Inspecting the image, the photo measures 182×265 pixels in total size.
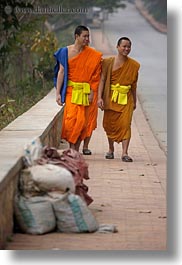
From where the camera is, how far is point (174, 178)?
7195mm

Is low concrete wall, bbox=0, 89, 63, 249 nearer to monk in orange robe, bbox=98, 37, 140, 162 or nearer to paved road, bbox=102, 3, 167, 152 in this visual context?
monk in orange robe, bbox=98, 37, 140, 162

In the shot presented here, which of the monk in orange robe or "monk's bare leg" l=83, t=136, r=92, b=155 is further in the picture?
"monk's bare leg" l=83, t=136, r=92, b=155

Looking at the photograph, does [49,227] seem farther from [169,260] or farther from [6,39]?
[6,39]

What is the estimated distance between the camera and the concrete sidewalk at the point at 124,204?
23.0 feet

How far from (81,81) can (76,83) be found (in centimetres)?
6

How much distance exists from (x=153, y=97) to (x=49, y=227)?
50.1ft

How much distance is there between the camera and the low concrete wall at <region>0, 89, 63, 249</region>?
6.75 metres

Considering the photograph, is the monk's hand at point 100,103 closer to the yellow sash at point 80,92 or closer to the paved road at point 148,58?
the yellow sash at point 80,92

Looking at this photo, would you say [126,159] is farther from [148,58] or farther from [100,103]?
[148,58]

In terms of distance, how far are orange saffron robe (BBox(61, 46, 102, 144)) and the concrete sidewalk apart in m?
0.40

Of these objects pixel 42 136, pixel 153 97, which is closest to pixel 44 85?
pixel 153 97

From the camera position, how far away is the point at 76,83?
10930 millimetres

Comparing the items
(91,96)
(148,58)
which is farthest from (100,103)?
(148,58)

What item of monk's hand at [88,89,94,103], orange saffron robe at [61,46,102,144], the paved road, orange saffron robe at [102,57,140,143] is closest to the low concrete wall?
orange saffron robe at [61,46,102,144]
